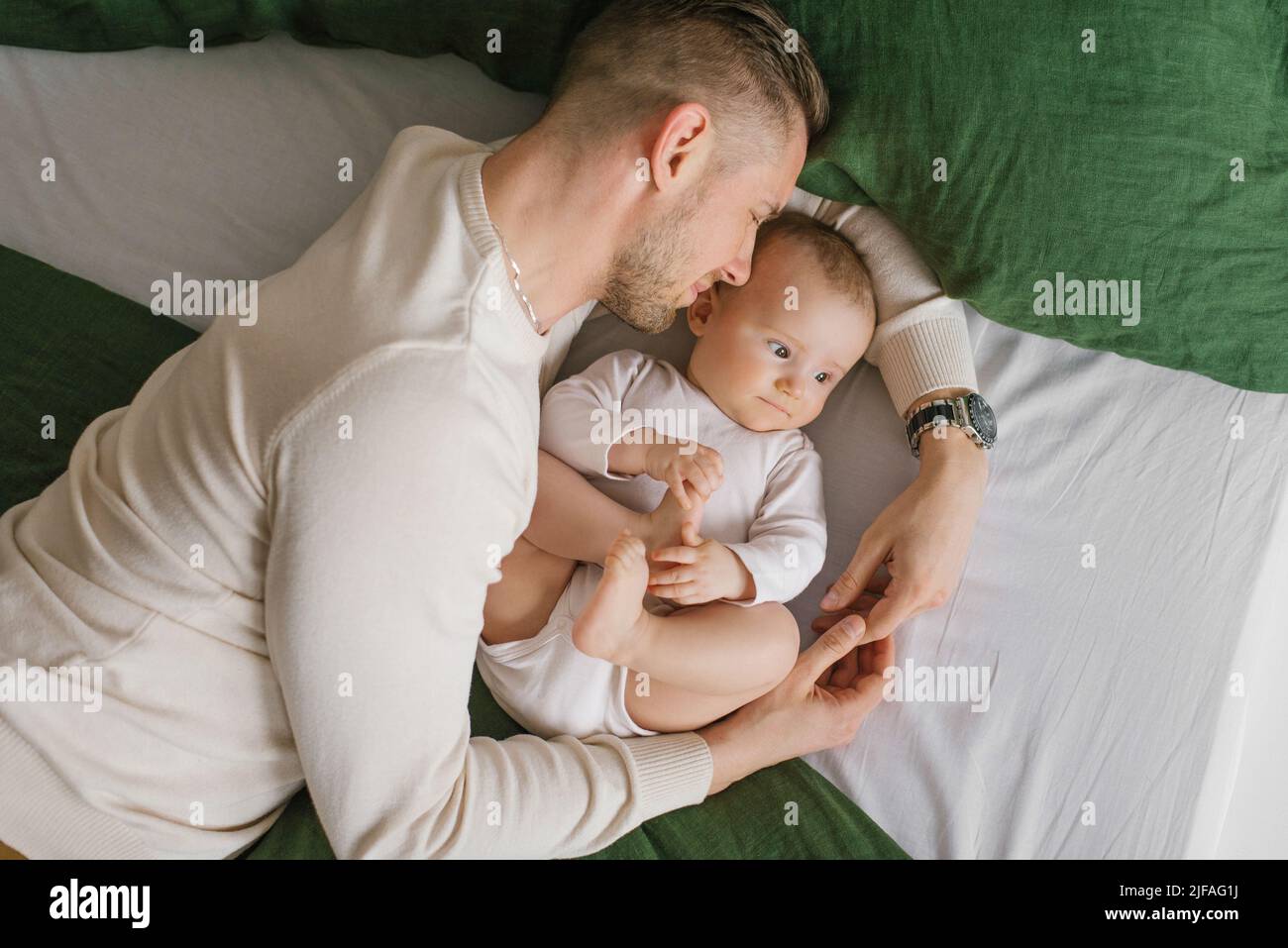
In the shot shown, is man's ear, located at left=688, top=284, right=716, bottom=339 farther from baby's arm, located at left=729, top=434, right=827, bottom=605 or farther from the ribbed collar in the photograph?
the ribbed collar

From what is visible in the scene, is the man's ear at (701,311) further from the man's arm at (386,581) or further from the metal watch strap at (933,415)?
the man's arm at (386,581)

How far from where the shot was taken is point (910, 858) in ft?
4.43

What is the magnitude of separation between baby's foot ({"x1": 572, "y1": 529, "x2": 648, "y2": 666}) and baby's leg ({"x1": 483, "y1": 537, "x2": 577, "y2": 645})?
19cm

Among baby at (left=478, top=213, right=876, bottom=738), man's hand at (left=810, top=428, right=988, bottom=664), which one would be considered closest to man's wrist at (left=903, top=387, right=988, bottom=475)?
man's hand at (left=810, top=428, right=988, bottom=664)

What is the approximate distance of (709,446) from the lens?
149cm

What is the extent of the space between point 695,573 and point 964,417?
0.47m

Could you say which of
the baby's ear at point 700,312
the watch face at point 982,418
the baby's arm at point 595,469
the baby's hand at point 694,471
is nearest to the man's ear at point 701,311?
the baby's ear at point 700,312

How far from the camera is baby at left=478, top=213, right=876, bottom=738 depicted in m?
1.31

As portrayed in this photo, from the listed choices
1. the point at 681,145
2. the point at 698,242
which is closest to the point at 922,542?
the point at 698,242

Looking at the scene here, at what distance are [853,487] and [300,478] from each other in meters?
0.85

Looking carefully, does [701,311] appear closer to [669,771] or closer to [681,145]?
[681,145]
